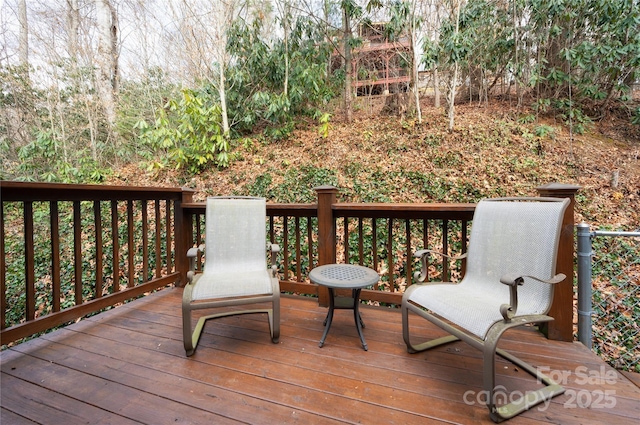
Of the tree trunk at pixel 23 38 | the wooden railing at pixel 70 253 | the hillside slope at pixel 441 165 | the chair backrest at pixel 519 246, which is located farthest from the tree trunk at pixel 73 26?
the chair backrest at pixel 519 246

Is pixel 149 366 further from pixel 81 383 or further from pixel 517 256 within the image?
pixel 517 256

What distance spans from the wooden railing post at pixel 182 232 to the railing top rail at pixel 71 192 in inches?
4.7

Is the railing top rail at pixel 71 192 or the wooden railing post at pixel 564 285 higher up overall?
the railing top rail at pixel 71 192

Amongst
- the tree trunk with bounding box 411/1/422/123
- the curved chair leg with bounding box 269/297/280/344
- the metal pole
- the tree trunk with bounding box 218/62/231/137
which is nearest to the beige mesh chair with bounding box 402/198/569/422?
the metal pole

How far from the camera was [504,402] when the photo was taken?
1.40 meters

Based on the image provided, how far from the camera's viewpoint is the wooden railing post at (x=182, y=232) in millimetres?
3031

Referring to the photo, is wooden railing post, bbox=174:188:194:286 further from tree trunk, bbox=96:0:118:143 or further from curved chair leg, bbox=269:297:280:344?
tree trunk, bbox=96:0:118:143

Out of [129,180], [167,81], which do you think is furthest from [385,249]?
[167,81]

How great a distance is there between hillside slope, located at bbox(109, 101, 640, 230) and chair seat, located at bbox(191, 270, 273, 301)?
3.00 meters

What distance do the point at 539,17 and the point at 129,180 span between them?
9609 mm

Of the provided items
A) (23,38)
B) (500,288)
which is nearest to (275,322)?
(500,288)

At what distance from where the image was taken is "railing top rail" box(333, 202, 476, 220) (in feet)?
6.94

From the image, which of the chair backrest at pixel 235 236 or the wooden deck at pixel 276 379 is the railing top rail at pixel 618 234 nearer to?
the wooden deck at pixel 276 379

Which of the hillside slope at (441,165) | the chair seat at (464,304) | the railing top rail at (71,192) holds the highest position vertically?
the hillside slope at (441,165)
